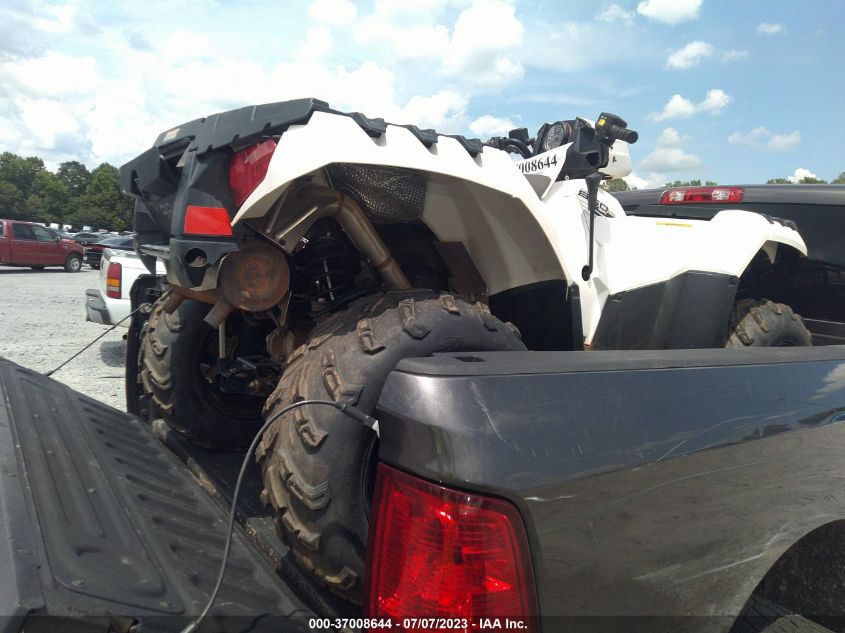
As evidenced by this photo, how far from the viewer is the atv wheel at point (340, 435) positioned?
1624mm

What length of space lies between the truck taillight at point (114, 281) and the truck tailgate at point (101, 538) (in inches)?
258

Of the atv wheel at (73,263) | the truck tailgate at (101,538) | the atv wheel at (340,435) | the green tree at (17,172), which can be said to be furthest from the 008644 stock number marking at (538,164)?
the green tree at (17,172)

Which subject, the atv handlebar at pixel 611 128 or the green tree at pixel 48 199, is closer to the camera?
the atv handlebar at pixel 611 128

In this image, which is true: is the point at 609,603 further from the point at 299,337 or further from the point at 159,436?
the point at 159,436

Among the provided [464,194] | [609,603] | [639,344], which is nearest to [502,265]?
[464,194]

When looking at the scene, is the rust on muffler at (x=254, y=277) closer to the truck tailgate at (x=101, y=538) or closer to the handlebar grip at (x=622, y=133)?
the truck tailgate at (x=101, y=538)

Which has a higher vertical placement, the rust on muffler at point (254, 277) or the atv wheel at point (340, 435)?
the rust on muffler at point (254, 277)

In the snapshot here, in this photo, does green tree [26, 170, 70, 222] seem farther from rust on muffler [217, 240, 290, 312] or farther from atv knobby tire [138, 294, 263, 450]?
rust on muffler [217, 240, 290, 312]

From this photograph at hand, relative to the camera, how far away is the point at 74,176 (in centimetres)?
10175

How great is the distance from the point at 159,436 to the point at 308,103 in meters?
1.75

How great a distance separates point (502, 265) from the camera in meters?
2.48

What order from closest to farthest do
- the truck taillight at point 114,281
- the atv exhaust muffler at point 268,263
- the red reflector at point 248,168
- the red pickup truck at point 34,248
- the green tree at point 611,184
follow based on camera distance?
1. the red reflector at point 248,168
2. the atv exhaust muffler at point 268,263
3. the green tree at point 611,184
4. the truck taillight at point 114,281
5. the red pickup truck at point 34,248

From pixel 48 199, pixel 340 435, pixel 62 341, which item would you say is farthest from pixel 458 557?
pixel 48 199

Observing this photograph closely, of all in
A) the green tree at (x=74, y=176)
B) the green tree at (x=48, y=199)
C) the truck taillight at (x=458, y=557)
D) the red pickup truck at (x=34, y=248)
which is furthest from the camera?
the green tree at (x=74, y=176)
